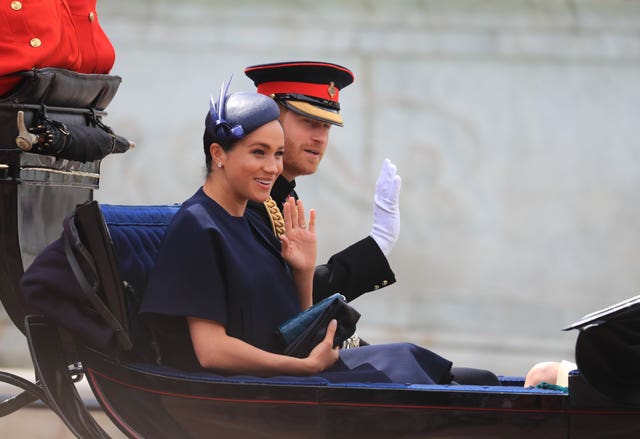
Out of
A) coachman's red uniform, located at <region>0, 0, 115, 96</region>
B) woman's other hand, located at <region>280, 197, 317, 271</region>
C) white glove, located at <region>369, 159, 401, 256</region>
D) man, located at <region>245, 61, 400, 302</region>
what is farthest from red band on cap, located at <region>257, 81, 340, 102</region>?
coachman's red uniform, located at <region>0, 0, 115, 96</region>

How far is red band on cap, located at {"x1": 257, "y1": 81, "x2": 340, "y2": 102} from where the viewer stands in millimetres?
2893

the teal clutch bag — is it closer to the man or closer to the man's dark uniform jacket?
the man

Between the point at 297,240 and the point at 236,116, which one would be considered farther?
the point at 297,240

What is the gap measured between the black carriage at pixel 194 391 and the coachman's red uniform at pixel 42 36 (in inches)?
1.9

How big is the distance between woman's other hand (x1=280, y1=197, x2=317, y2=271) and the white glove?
1.23 ft

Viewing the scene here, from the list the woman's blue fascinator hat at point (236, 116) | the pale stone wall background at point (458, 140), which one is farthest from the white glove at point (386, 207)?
the pale stone wall background at point (458, 140)

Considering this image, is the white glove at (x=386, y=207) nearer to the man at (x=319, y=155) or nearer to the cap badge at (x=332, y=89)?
the man at (x=319, y=155)

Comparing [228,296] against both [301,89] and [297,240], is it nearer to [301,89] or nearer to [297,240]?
[297,240]

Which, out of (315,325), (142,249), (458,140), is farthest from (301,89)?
(458,140)

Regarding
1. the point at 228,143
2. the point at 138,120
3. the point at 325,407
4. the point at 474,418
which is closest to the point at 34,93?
the point at 228,143

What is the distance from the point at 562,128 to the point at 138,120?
209 cm

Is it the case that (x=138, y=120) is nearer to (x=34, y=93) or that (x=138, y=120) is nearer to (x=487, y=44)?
(x=487, y=44)

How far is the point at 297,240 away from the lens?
103 inches

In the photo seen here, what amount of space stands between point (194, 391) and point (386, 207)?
783 mm
